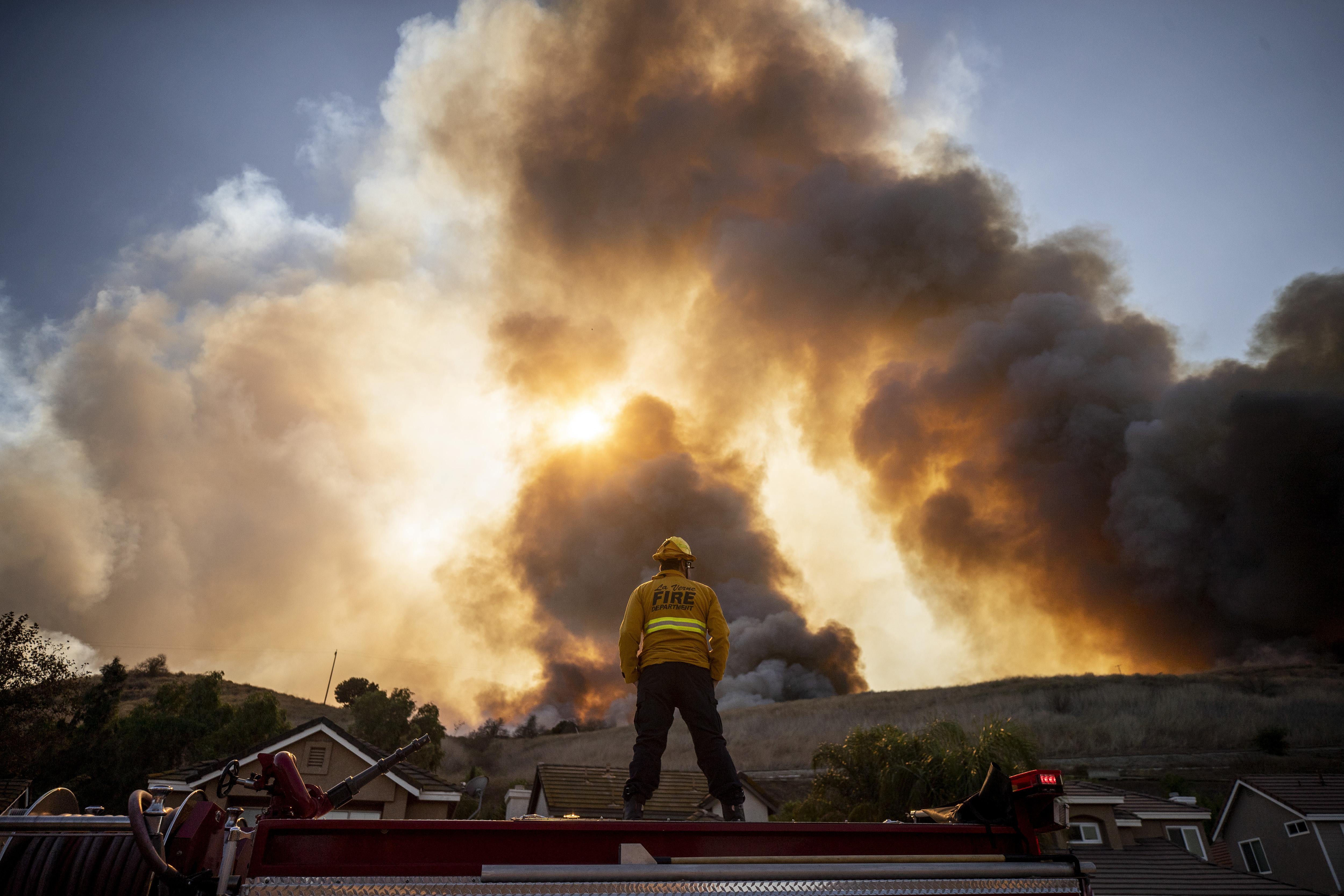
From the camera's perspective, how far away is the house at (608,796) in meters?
21.7

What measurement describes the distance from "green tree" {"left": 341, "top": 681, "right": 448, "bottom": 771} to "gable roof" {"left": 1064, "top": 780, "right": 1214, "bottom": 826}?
106ft

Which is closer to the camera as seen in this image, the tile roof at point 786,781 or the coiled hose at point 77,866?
the coiled hose at point 77,866

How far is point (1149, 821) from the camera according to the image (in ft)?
70.7

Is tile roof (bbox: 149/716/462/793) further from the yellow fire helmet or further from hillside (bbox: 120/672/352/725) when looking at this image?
hillside (bbox: 120/672/352/725)

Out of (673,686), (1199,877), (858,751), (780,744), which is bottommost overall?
(1199,877)

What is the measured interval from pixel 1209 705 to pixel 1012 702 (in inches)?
506

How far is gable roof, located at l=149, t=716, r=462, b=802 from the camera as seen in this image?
17.9 meters

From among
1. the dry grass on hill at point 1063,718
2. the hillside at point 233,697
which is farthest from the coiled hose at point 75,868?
the hillside at point 233,697

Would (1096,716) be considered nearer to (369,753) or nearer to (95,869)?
(369,753)

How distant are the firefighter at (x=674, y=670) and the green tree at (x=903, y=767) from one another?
14.7 metres

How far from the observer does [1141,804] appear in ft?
73.0

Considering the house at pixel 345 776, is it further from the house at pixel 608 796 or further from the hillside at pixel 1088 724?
the hillside at pixel 1088 724

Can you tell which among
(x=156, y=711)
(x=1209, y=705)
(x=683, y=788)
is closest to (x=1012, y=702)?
(x=1209, y=705)

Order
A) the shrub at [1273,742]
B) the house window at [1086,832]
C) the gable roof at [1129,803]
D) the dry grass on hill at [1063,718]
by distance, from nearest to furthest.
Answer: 1. the gable roof at [1129,803]
2. the house window at [1086,832]
3. the shrub at [1273,742]
4. the dry grass on hill at [1063,718]
